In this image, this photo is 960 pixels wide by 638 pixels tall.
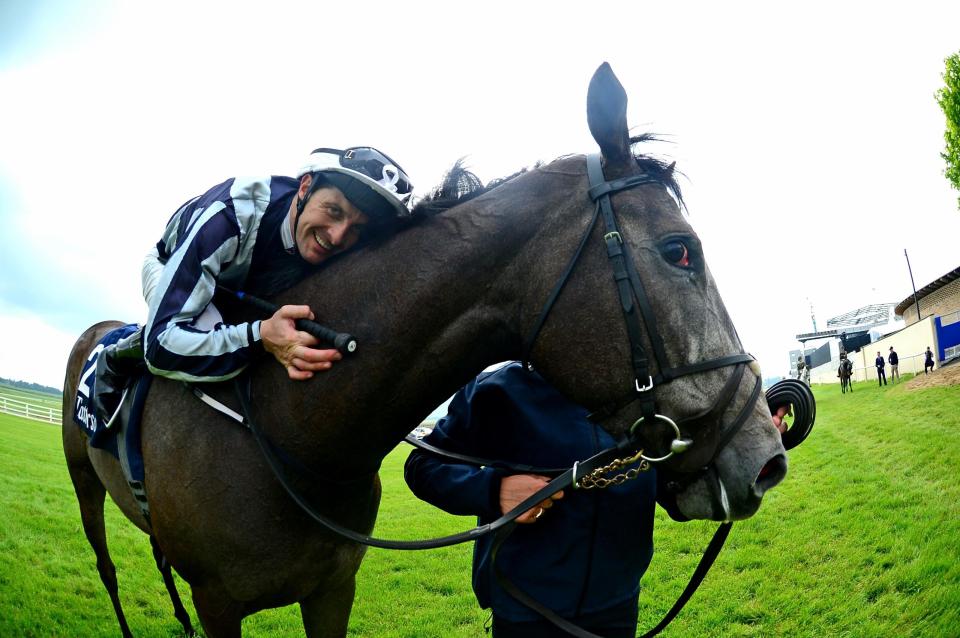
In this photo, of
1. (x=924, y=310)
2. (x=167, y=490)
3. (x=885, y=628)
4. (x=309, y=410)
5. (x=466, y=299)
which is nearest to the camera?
(x=466, y=299)

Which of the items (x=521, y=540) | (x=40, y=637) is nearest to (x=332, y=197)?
(x=521, y=540)

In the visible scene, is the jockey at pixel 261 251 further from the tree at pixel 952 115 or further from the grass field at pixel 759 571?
the tree at pixel 952 115

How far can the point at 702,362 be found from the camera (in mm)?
1854

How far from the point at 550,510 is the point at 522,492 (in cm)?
33

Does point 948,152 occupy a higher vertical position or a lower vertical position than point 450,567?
higher

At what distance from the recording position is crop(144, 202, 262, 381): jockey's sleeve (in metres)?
2.20

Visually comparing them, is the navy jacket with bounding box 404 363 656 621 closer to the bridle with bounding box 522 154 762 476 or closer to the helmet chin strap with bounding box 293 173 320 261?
the bridle with bounding box 522 154 762 476

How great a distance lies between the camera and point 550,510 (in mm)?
2572

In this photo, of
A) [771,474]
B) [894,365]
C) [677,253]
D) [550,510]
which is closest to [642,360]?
[677,253]

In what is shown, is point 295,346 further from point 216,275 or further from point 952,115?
point 952,115

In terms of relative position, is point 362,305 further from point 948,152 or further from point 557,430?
point 948,152

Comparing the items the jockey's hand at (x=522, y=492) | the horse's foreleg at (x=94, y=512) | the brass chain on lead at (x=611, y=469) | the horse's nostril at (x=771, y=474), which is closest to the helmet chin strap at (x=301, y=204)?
the jockey's hand at (x=522, y=492)

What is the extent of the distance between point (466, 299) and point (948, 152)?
24.6m

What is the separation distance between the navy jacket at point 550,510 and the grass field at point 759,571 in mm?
3123
